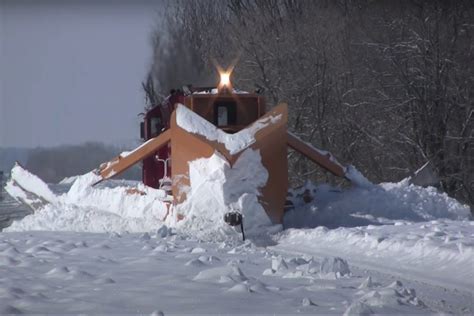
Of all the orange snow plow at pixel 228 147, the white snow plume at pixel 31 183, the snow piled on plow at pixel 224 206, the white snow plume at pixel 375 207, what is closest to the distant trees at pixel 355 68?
the white snow plume at pixel 375 207

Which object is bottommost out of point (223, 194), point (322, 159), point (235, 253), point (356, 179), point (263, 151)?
point (235, 253)

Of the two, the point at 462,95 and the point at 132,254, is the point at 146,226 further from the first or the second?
the point at 462,95

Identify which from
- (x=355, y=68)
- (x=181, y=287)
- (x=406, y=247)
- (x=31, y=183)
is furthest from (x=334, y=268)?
(x=355, y=68)

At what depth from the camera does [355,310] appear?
5.11m

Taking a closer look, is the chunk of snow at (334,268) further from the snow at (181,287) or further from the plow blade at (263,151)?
the plow blade at (263,151)

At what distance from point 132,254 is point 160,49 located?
57.0 ft

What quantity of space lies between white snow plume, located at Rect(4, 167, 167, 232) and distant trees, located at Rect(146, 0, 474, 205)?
9929 mm

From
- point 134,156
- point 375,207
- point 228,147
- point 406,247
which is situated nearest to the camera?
point 406,247

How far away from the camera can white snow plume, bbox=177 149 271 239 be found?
1116 cm

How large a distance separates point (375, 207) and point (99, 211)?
4785 millimetres

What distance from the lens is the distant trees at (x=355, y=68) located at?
69.3ft

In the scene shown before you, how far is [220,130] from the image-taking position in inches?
455

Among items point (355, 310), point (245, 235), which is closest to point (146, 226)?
point (245, 235)

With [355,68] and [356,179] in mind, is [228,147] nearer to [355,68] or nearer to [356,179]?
[356,179]
